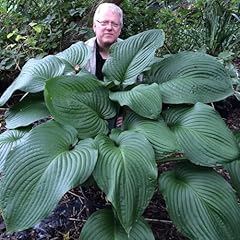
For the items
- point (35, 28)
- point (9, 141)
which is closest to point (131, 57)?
point (9, 141)

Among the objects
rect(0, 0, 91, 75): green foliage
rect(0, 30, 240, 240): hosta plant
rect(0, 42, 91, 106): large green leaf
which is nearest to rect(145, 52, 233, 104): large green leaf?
rect(0, 30, 240, 240): hosta plant

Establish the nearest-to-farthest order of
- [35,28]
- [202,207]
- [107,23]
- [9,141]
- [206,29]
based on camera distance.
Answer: [202,207], [9,141], [107,23], [35,28], [206,29]

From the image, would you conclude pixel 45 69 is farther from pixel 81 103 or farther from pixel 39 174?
pixel 39 174

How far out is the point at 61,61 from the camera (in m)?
2.20

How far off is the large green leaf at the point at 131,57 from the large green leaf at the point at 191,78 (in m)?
0.11

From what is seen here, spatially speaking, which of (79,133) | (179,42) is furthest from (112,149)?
(179,42)

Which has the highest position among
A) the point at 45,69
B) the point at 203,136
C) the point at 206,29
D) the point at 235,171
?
the point at 45,69

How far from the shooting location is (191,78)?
2021 millimetres

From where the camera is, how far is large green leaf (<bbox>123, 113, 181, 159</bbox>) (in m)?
1.69

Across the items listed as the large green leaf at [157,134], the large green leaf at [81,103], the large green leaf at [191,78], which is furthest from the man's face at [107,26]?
the large green leaf at [157,134]

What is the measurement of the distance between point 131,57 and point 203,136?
0.60 m

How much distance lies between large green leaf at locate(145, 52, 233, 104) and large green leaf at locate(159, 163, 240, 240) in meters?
0.40

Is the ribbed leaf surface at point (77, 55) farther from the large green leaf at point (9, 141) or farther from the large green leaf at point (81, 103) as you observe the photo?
the large green leaf at point (9, 141)

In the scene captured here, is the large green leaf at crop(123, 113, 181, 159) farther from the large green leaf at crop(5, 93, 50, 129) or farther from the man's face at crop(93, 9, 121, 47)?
the man's face at crop(93, 9, 121, 47)
